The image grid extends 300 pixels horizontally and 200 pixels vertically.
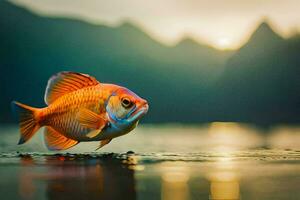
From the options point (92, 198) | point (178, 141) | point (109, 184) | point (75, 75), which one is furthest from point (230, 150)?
point (92, 198)

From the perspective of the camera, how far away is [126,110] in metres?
6.29

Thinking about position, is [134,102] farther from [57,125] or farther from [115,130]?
[57,125]

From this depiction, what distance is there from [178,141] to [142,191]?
17.4ft

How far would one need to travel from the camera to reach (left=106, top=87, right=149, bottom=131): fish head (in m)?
6.25

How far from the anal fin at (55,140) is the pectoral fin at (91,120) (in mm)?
440

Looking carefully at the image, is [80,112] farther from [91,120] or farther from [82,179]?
[82,179]

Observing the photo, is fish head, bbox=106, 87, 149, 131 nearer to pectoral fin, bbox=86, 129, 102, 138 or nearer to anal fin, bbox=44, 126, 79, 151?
pectoral fin, bbox=86, 129, 102, 138

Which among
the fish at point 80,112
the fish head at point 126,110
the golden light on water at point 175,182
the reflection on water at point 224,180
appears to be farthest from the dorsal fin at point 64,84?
the reflection on water at point 224,180

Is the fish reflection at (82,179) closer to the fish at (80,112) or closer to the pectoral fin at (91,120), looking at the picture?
the fish at (80,112)

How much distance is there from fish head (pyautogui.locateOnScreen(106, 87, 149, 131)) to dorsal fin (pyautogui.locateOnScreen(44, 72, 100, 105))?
0.64 metres

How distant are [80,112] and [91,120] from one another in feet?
0.83

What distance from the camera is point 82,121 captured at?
646cm

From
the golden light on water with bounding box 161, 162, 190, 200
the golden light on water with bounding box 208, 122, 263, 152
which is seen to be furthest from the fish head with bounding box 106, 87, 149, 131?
the golden light on water with bounding box 208, 122, 263, 152

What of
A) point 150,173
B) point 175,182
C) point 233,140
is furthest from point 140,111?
point 233,140
